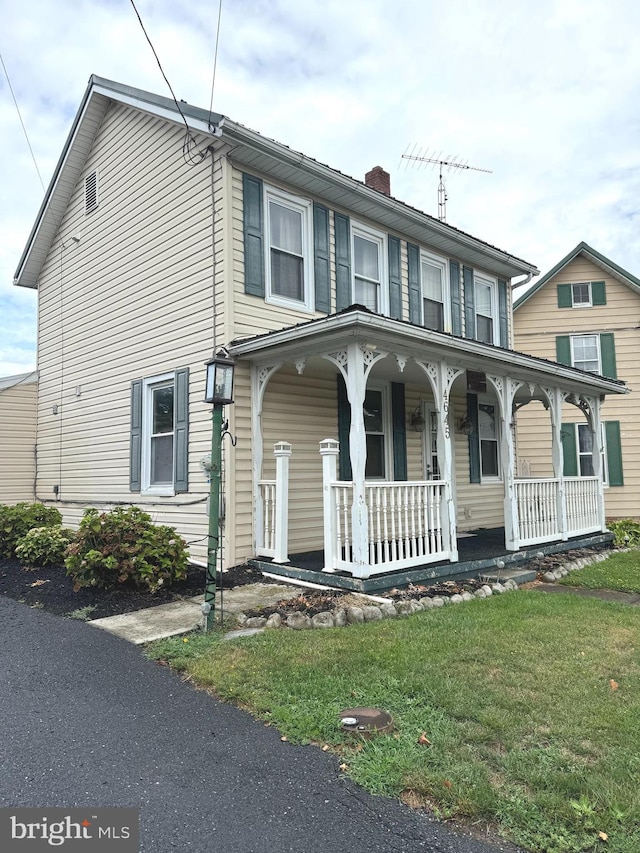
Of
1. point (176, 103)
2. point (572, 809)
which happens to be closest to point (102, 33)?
point (176, 103)

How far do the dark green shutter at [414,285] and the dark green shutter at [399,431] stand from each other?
54.1 inches

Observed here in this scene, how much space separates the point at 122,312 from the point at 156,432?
245 centimetres

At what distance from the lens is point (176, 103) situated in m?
8.09

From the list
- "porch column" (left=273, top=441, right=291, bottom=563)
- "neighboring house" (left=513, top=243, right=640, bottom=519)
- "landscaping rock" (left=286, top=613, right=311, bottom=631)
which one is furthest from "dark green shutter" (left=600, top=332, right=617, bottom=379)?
"landscaping rock" (left=286, top=613, right=311, bottom=631)

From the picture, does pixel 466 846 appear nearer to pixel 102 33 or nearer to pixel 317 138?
pixel 102 33

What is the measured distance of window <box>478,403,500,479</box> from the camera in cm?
1206

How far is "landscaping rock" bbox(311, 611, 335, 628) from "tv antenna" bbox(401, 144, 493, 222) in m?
10.9

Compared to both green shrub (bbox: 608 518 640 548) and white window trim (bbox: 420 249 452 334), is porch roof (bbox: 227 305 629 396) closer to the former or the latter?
white window trim (bbox: 420 249 452 334)

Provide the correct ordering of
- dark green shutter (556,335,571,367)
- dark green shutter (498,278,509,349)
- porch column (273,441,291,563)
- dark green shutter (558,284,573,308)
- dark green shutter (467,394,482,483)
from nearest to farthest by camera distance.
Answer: porch column (273,441,291,563) → dark green shutter (467,394,482,483) → dark green shutter (498,278,509,349) → dark green shutter (556,335,571,367) → dark green shutter (558,284,573,308)

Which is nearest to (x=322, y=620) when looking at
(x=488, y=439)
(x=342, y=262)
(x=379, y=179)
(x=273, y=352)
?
(x=273, y=352)

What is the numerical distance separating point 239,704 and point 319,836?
4.48ft

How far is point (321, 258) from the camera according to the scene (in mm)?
8984

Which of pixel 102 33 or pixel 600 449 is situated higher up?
pixel 102 33

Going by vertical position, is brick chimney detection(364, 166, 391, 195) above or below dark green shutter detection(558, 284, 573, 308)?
above
